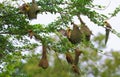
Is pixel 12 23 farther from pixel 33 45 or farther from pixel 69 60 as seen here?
pixel 69 60

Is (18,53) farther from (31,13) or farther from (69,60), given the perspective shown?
(69,60)

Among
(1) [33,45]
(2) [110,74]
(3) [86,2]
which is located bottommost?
(2) [110,74]

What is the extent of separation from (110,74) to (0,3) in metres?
27.0

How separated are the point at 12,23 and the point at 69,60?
10.6 feet

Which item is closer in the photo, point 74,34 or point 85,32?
point 74,34

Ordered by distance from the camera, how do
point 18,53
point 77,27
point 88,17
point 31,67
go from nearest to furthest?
point 77,27, point 88,17, point 18,53, point 31,67

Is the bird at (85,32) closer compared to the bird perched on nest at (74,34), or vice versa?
the bird perched on nest at (74,34)

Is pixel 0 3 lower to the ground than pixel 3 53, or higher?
higher

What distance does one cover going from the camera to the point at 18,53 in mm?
8891

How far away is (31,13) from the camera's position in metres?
5.37

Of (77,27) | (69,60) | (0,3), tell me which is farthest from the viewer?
(0,3)

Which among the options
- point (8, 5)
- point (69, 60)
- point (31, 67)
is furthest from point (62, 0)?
point (31, 67)

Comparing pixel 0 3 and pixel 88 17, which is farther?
pixel 0 3

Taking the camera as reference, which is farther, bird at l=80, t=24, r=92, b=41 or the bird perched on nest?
bird at l=80, t=24, r=92, b=41
